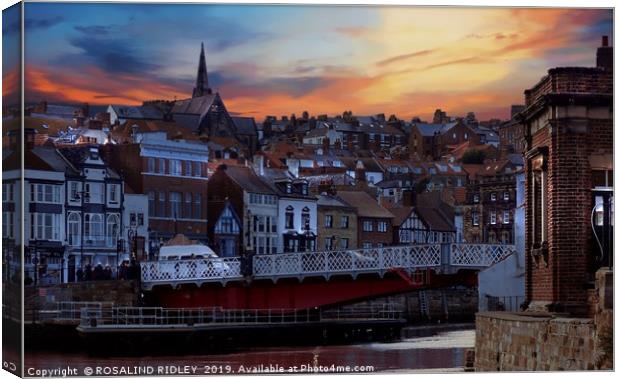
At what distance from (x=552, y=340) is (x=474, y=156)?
20.6 ft

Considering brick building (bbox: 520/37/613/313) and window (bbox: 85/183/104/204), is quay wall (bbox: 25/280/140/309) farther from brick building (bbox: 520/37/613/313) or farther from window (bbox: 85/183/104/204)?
brick building (bbox: 520/37/613/313)

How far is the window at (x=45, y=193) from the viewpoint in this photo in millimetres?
31219

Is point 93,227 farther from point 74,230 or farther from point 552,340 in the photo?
point 552,340

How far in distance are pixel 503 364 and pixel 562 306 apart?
4.81 feet

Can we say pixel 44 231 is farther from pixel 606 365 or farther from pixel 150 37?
pixel 606 365

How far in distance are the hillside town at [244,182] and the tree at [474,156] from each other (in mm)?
18

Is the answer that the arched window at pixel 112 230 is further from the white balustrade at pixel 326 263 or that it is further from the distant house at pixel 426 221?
the distant house at pixel 426 221

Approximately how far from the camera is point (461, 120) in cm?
3281

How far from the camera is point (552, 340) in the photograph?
95.0 feet

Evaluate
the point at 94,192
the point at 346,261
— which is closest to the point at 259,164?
the point at 346,261

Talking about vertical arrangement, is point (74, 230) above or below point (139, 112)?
below

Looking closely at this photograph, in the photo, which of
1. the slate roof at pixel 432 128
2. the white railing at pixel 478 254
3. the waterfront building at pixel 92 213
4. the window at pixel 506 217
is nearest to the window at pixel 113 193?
the waterfront building at pixel 92 213

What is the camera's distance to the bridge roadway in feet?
112

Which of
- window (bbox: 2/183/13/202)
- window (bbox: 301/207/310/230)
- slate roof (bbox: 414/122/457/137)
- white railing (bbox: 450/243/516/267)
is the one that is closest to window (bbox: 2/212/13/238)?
window (bbox: 2/183/13/202)
